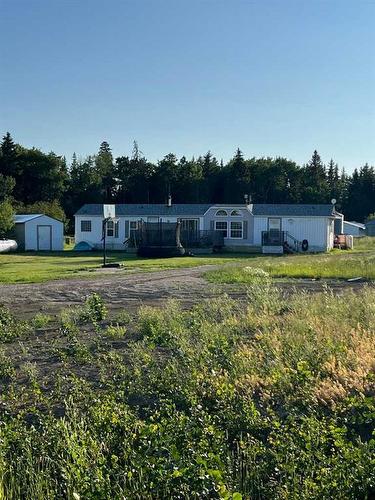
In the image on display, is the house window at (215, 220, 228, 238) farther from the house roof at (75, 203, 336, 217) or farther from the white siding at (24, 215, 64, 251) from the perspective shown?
the white siding at (24, 215, 64, 251)

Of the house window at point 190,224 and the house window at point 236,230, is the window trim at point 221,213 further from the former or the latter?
the house window at point 190,224

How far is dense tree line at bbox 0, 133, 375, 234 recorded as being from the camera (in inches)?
2751

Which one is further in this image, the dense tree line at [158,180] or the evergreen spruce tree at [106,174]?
the evergreen spruce tree at [106,174]

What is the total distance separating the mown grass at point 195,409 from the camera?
13.9 feet

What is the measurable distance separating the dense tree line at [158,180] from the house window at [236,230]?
28002 millimetres

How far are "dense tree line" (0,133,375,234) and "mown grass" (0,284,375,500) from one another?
58.0m

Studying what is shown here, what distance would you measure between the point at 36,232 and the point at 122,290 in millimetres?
29711

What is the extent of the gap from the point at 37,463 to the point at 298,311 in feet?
19.6

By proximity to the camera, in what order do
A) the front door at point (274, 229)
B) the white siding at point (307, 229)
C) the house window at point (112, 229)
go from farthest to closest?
the house window at point (112, 229)
the front door at point (274, 229)
the white siding at point (307, 229)

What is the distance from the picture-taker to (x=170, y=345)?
8.39m

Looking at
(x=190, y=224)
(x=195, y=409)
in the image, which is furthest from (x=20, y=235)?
(x=195, y=409)

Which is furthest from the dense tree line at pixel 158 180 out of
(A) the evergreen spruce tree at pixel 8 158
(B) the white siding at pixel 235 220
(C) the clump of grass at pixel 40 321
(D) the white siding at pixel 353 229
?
(C) the clump of grass at pixel 40 321

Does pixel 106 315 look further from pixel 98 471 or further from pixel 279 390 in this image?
pixel 98 471

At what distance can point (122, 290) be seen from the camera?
1748 centimetres
